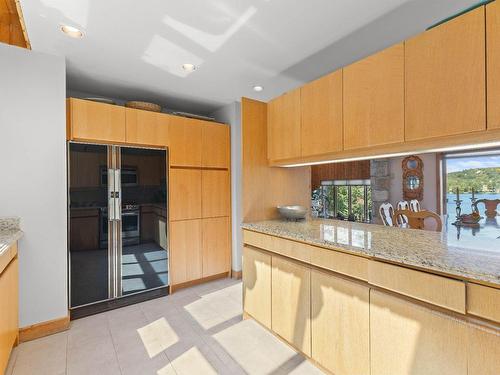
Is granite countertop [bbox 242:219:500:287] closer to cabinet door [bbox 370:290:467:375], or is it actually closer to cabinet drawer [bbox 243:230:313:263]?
cabinet drawer [bbox 243:230:313:263]

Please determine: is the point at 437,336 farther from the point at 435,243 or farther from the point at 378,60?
the point at 378,60

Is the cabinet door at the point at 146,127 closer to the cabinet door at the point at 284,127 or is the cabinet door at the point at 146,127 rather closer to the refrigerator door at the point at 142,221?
the refrigerator door at the point at 142,221

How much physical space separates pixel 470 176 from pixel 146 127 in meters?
5.51

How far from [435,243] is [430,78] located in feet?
3.21

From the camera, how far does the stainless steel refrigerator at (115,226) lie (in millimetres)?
2512

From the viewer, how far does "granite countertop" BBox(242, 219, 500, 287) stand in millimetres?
1058

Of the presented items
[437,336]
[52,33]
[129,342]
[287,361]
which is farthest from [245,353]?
[52,33]

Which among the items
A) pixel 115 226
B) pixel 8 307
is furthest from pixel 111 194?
pixel 8 307

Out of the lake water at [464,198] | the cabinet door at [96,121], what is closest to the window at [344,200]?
the lake water at [464,198]

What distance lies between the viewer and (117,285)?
2.79 metres

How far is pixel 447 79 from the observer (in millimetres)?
1395

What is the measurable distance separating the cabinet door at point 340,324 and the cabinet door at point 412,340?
6 centimetres

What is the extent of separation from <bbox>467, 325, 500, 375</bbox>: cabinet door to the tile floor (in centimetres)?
101

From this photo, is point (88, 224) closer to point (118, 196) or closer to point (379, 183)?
point (118, 196)
